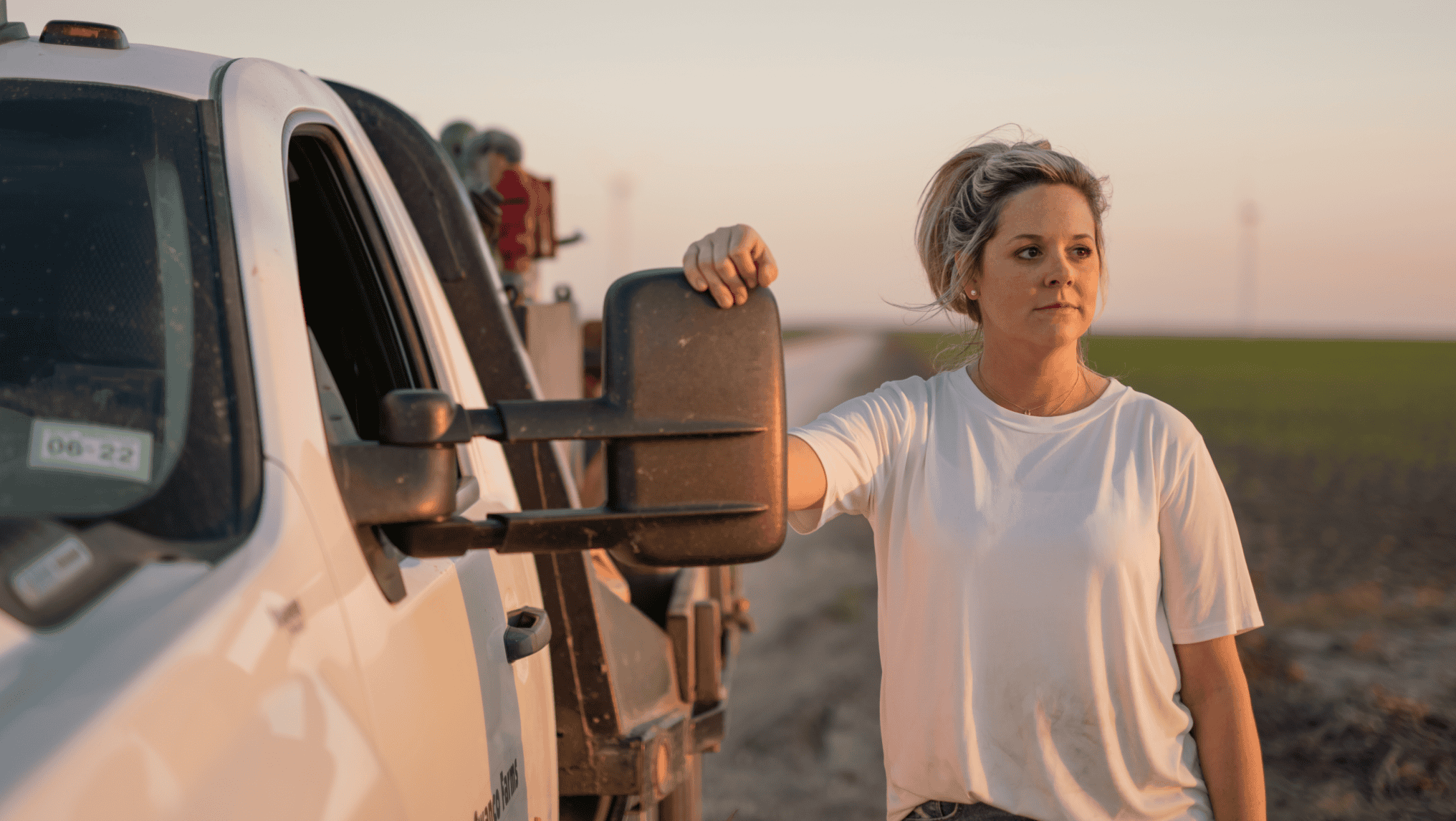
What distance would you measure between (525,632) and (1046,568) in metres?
0.92

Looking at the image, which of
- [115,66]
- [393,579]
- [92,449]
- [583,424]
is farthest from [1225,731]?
[115,66]

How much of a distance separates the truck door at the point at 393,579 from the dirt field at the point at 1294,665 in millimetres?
1561

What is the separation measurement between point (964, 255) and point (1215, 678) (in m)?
0.89

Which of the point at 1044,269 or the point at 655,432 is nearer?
the point at 655,432

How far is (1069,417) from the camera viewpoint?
2.22 metres

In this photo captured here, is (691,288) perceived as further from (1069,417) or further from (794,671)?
(794,671)

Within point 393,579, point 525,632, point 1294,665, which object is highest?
point 393,579

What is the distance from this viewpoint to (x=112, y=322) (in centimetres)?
157

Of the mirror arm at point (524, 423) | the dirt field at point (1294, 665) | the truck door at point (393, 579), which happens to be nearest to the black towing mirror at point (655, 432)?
the mirror arm at point (524, 423)

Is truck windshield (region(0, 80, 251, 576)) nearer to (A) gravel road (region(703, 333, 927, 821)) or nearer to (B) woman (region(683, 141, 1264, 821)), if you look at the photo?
(B) woman (region(683, 141, 1264, 821))

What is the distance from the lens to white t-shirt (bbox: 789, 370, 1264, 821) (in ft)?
6.88

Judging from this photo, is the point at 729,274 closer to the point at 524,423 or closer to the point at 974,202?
the point at 524,423

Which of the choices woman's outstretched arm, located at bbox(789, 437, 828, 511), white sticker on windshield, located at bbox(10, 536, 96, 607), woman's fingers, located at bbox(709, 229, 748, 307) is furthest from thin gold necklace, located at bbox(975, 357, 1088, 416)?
white sticker on windshield, located at bbox(10, 536, 96, 607)

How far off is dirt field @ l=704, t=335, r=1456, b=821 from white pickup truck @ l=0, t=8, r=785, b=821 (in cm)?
157
